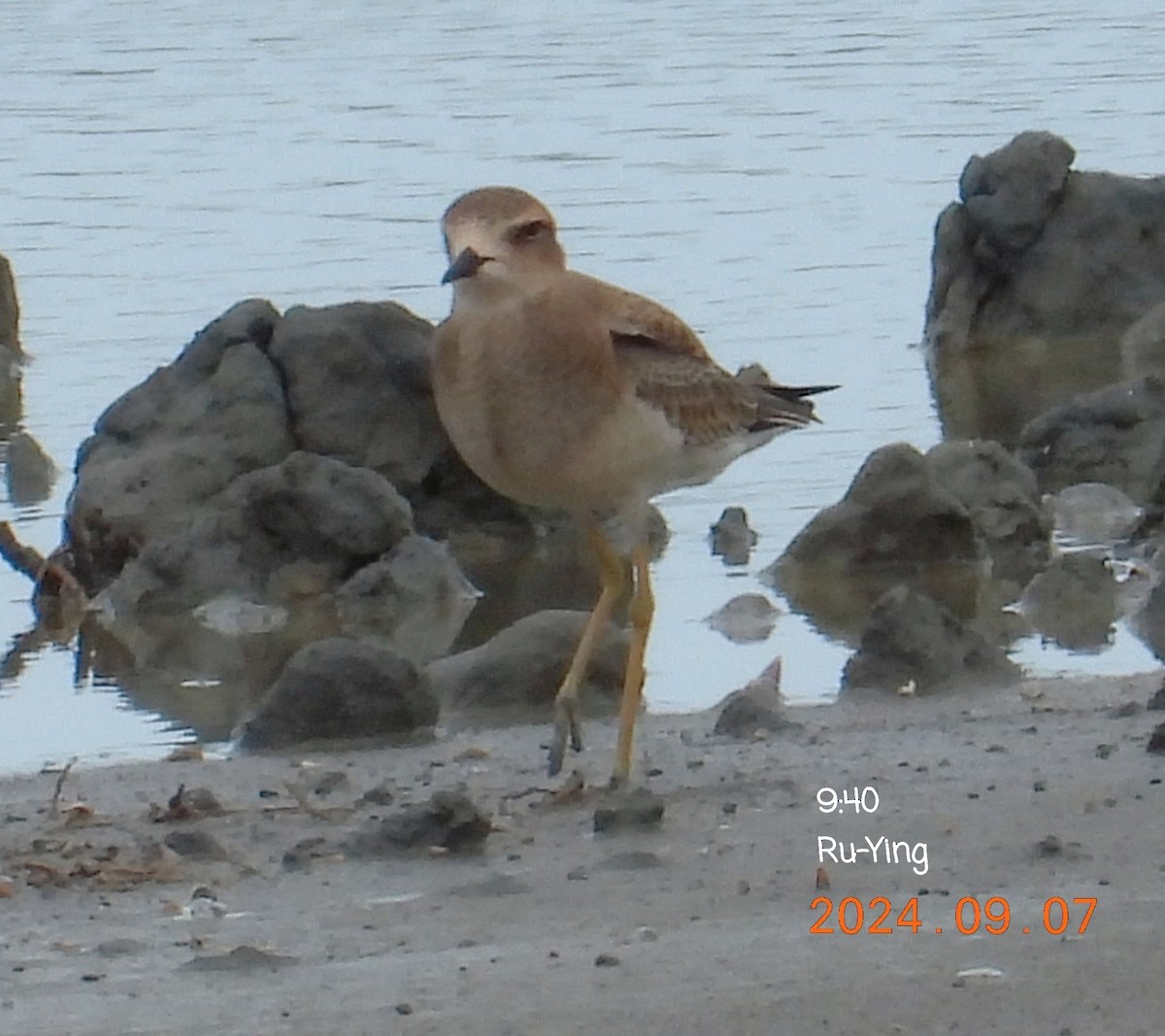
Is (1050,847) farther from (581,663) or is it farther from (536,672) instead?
(536,672)

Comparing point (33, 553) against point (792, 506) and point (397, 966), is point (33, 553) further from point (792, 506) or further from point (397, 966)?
point (397, 966)

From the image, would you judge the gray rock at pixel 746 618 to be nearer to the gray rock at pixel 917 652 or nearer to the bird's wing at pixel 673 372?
the gray rock at pixel 917 652

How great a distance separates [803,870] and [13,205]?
56.2ft

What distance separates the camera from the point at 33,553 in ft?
42.0

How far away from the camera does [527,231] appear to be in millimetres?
8039

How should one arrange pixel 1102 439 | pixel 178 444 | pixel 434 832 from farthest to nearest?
pixel 1102 439, pixel 178 444, pixel 434 832

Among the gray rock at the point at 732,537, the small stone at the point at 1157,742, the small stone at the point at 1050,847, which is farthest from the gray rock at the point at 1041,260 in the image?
the small stone at the point at 1050,847

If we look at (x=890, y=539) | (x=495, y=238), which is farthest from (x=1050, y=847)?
(x=890, y=539)

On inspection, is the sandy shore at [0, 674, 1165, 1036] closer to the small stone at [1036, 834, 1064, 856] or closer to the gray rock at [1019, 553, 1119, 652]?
the small stone at [1036, 834, 1064, 856]

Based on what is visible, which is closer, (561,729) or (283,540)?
(561,729)

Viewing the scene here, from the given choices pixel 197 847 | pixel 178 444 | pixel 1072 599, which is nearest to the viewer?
pixel 197 847

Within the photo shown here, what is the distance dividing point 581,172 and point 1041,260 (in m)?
5.22

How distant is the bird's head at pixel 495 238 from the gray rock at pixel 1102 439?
6.45 m

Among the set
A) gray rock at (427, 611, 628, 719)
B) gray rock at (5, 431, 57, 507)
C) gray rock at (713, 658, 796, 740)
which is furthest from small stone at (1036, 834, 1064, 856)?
gray rock at (5, 431, 57, 507)
